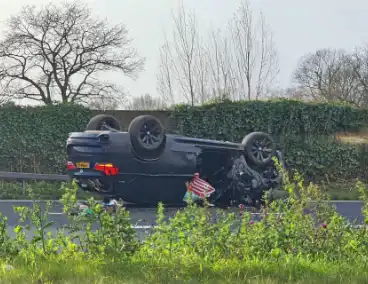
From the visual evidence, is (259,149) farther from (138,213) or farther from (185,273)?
(185,273)

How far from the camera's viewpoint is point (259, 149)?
1280cm

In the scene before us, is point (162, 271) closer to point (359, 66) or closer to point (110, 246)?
point (110, 246)

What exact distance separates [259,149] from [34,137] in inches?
312

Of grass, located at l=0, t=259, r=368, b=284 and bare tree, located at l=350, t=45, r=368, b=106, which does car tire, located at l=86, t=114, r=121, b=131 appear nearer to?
grass, located at l=0, t=259, r=368, b=284

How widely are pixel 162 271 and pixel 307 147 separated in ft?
49.6

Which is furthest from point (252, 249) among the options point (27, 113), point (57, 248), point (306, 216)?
point (27, 113)

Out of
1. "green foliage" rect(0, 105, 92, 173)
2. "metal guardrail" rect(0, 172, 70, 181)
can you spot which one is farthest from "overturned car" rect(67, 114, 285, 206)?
"green foliage" rect(0, 105, 92, 173)

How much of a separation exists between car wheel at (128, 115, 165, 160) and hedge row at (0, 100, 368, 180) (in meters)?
6.90

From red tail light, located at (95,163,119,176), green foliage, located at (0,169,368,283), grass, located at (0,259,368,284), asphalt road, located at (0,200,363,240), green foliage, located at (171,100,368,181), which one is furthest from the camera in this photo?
green foliage, located at (171,100,368,181)

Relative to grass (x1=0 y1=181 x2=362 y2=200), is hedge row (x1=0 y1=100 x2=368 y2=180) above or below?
above

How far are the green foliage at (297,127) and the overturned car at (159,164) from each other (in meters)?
6.02

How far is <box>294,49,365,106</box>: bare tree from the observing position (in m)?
45.0

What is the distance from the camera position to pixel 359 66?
159 feet

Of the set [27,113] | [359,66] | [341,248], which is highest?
[359,66]
